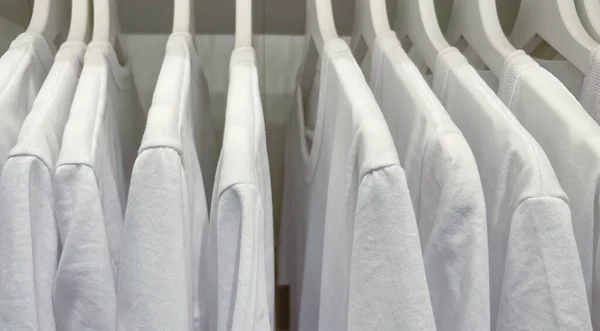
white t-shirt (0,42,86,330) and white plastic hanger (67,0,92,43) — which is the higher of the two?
white plastic hanger (67,0,92,43)

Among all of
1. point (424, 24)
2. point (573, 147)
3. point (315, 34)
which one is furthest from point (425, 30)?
point (573, 147)

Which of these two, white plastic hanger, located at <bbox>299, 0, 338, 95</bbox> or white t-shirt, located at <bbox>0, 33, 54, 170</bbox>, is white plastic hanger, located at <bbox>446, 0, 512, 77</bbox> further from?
white t-shirt, located at <bbox>0, 33, 54, 170</bbox>

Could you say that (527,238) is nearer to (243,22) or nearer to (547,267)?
(547,267)

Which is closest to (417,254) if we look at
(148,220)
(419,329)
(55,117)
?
(419,329)

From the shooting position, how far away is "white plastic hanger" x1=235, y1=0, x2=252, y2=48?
581 mm

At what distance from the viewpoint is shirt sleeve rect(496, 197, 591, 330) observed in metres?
0.39

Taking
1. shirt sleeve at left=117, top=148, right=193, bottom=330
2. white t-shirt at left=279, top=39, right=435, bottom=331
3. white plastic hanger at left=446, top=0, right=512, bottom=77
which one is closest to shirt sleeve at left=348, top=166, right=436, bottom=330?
white t-shirt at left=279, top=39, right=435, bottom=331

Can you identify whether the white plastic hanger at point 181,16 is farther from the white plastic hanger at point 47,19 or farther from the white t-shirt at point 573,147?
the white t-shirt at point 573,147

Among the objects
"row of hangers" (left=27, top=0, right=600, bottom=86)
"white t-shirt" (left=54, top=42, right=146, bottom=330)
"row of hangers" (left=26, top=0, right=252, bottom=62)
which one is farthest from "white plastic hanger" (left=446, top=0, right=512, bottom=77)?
"white t-shirt" (left=54, top=42, right=146, bottom=330)

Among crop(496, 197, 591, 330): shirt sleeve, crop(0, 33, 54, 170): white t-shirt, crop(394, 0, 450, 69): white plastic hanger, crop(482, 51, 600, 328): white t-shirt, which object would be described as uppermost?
crop(394, 0, 450, 69): white plastic hanger

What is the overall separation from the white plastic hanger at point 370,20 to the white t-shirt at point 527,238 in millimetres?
A: 182

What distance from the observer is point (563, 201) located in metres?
0.39

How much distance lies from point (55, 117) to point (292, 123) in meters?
0.33

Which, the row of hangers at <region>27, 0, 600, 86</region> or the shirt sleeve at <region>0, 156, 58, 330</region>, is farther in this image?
the row of hangers at <region>27, 0, 600, 86</region>
